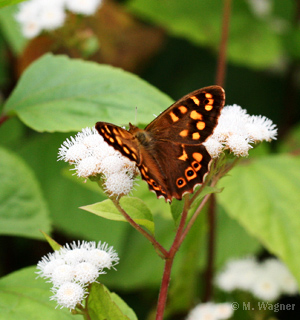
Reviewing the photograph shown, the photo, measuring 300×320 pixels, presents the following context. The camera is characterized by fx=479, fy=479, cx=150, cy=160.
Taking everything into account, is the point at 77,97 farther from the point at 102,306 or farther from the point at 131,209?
the point at 102,306

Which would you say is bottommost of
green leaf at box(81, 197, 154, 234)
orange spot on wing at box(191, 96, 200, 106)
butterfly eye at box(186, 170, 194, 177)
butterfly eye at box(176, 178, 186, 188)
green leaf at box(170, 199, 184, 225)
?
green leaf at box(81, 197, 154, 234)

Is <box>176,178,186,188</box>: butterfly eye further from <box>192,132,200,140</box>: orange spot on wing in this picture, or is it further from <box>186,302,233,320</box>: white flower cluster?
<box>186,302,233,320</box>: white flower cluster

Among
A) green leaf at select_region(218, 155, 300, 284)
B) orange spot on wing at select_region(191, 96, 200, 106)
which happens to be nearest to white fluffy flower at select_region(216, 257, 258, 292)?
green leaf at select_region(218, 155, 300, 284)

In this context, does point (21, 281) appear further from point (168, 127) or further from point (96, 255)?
point (168, 127)

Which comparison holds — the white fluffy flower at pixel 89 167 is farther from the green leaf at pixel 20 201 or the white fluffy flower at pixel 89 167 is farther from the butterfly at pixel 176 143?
the green leaf at pixel 20 201

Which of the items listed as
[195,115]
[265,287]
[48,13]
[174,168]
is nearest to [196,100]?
[195,115]

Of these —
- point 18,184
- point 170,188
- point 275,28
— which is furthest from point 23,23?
point 275,28

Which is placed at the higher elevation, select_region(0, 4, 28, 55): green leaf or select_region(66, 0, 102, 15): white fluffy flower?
select_region(66, 0, 102, 15): white fluffy flower
